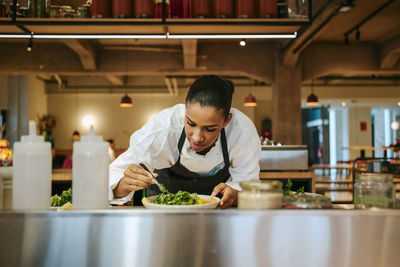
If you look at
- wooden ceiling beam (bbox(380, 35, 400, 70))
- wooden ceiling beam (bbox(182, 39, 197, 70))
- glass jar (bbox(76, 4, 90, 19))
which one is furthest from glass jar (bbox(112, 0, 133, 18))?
wooden ceiling beam (bbox(380, 35, 400, 70))

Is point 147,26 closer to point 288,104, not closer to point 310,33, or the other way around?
point 310,33

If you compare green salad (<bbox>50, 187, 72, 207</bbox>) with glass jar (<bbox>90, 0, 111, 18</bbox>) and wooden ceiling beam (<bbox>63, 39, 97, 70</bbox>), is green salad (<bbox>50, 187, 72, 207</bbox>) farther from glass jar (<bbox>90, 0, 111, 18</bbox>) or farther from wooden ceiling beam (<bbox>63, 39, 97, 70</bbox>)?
wooden ceiling beam (<bbox>63, 39, 97, 70</bbox>)

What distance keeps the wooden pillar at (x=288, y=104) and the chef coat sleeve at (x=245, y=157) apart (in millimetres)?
5262

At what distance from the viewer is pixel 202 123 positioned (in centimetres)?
Answer: 146

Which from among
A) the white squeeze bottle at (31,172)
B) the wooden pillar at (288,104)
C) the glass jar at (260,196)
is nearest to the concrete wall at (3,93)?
the wooden pillar at (288,104)

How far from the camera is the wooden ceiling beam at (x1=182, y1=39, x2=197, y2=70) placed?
613cm

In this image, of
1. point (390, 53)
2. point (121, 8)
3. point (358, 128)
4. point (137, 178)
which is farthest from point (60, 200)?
point (358, 128)

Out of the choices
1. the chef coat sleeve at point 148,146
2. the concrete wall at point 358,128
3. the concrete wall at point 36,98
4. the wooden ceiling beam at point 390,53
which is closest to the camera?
the chef coat sleeve at point 148,146

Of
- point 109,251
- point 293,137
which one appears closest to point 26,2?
point 109,251

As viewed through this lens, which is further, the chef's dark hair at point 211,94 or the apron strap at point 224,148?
the apron strap at point 224,148

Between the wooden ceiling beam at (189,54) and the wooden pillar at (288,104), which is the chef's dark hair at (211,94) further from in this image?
the wooden pillar at (288,104)

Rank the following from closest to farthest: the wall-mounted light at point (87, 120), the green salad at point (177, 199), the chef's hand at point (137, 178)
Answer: the green salad at point (177, 199)
the chef's hand at point (137, 178)
the wall-mounted light at point (87, 120)

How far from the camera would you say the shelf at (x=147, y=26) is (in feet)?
9.86

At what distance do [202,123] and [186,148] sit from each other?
1.75 feet
